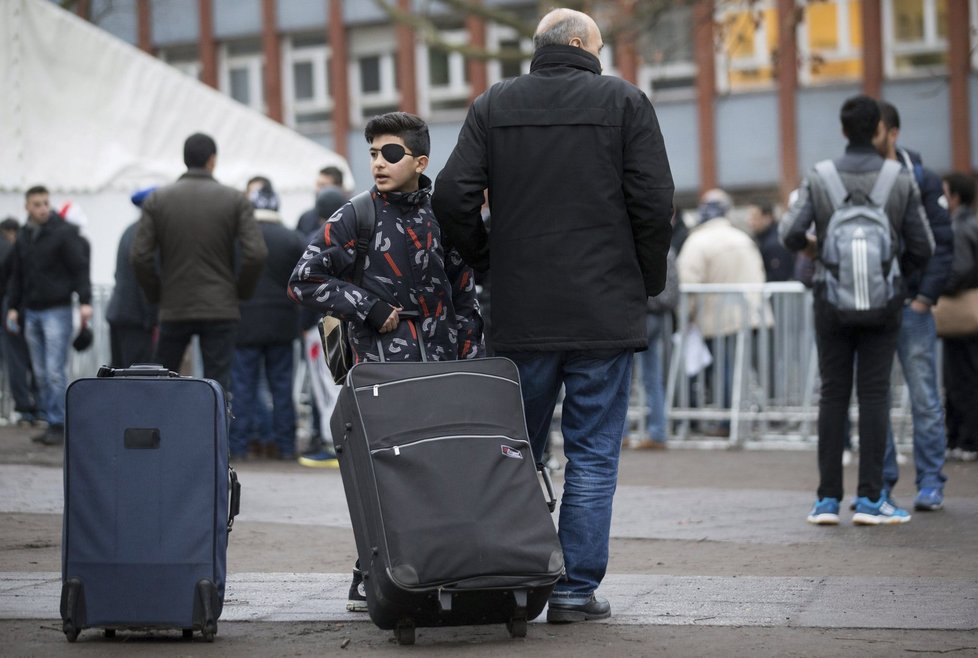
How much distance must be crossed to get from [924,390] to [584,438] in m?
3.82

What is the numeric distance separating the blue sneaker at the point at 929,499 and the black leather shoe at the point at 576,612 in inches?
148

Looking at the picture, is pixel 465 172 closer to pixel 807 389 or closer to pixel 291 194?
pixel 807 389

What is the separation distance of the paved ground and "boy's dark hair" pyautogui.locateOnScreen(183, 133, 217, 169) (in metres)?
2.09

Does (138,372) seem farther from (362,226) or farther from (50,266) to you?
(50,266)

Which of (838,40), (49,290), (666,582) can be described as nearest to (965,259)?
(666,582)

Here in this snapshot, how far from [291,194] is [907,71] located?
17.5m

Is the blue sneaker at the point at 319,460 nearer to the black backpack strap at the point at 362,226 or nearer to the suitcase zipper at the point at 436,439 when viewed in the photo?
the black backpack strap at the point at 362,226

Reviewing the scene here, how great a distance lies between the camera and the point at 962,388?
499 inches

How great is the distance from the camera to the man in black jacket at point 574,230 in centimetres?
611

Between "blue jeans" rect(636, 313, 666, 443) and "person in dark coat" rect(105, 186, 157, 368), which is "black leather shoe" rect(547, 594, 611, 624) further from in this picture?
"blue jeans" rect(636, 313, 666, 443)

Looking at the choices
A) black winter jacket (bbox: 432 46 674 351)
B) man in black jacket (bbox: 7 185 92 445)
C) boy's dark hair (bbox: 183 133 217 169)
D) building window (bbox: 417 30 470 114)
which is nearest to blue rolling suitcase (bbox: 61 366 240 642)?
black winter jacket (bbox: 432 46 674 351)

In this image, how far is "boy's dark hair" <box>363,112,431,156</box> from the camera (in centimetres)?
629

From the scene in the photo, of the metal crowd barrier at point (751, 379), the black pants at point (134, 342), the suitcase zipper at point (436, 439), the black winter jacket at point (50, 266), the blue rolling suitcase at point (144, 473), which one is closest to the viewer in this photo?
the suitcase zipper at point (436, 439)

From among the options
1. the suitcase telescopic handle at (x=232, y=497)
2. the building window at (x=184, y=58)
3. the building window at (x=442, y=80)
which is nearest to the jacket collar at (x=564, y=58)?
the suitcase telescopic handle at (x=232, y=497)
